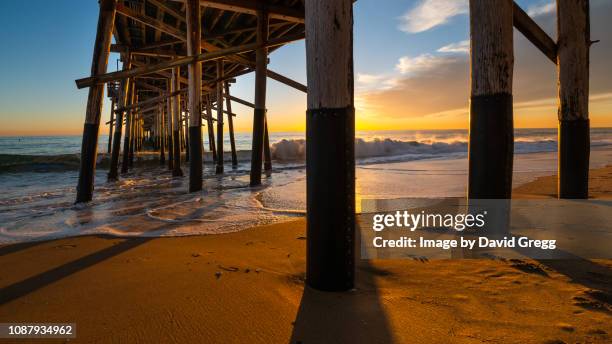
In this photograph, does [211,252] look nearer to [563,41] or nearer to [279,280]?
[279,280]

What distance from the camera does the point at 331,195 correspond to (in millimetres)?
1828

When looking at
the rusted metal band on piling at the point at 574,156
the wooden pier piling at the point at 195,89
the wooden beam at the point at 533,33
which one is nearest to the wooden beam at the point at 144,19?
the wooden pier piling at the point at 195,89

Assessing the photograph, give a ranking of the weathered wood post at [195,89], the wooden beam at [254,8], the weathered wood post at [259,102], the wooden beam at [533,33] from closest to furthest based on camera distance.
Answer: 1. the wooden beam at [533,33]
2. the weathered wood post at [195,89]
3. the wooden beam at [254,8]
4. the weathered wood post at [259,102]

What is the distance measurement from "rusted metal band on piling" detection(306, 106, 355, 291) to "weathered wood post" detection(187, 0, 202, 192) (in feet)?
17.6

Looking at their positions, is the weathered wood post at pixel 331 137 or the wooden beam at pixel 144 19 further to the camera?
the wooden beam at pixel 144 19

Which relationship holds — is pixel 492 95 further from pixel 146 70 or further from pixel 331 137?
pixel 146 70

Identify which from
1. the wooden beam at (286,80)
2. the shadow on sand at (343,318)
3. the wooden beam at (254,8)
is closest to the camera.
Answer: the shadow on sand at (343,318)

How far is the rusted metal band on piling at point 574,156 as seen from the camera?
11.6 feet

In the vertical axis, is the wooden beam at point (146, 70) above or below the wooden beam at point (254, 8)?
below

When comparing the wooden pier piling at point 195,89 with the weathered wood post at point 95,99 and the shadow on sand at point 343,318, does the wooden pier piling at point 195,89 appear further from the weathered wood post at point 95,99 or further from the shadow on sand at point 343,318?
the shadow on sand at point 343,318

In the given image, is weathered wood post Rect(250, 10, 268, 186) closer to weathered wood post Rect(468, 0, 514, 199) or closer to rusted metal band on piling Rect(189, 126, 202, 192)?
rusted metal band on piling Rect(189, 126, 202, 192)

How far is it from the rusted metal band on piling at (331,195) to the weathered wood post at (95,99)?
513 centimetres

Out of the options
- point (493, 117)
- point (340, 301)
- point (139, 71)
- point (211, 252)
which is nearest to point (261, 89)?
point (139, 71)

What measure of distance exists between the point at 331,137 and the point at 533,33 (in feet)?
9.76
